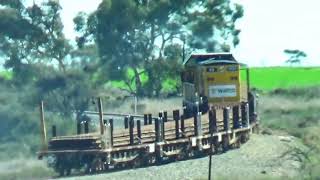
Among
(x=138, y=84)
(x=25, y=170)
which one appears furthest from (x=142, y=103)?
(x=25, y=170)

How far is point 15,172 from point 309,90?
121 ft

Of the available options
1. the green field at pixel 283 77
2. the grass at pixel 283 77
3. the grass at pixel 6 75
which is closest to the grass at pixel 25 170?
the grass at pixel 6 75

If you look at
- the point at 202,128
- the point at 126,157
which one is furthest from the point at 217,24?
the point at 126,157

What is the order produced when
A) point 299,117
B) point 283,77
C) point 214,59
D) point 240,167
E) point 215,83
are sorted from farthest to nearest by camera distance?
point 283,77
point 299,117
point 214,59
point 215,83
point 240,167

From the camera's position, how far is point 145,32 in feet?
220

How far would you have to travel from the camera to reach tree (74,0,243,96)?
214 ft

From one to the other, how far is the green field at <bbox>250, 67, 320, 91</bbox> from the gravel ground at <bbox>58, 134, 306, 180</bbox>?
132 ft

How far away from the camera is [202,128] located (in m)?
38.3

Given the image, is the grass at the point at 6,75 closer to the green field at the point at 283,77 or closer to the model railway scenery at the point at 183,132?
the model railway scenery at the point at 183,132

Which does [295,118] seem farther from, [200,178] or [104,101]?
[200,178]

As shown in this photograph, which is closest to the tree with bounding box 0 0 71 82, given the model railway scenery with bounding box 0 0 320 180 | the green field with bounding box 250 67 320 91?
the model railway scenery with bounding box 0 0 320 180

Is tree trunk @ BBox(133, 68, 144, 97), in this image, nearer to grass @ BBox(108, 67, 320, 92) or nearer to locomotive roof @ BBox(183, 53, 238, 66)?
grass @ BBox(108, 67, 320, 92)

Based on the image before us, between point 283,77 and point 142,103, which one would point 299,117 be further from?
point 283,77

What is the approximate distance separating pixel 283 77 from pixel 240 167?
194 feet
